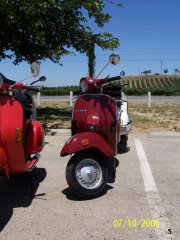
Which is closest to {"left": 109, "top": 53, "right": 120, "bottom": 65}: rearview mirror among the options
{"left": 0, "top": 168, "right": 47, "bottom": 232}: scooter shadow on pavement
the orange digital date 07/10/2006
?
{"left": 0, "top": 168, "right": 47, "bottom": 232}: scooter shadow on pavement

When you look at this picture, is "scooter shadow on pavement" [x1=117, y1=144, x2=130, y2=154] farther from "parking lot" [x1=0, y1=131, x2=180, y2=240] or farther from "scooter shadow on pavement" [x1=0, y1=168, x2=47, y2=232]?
"scooter shadow on pavement" [x1=0, y1=168, x2=47, y2=232]

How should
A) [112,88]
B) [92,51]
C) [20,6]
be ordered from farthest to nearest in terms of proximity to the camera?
1. [92,51]
2. [20,6]
3. [112,88]

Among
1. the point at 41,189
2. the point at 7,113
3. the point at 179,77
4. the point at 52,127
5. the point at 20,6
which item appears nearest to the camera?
the point at 7,113

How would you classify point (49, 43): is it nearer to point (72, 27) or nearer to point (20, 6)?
point (72, 27)

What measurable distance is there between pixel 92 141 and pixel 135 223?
1.20 metres

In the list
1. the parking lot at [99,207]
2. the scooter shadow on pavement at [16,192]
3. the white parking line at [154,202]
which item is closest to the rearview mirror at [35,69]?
the scooter shadow on pavement at [16,192]

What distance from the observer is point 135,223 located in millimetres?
3900

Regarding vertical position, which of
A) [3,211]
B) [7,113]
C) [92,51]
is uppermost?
[92,51]

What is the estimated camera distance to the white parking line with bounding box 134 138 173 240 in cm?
368

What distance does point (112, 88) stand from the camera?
7.41 metres

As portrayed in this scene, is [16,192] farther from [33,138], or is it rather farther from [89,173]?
[89,173]

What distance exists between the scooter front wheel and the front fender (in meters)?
0.12

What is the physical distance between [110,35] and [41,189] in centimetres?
1018

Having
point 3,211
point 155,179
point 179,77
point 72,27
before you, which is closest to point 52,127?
point 72,27
